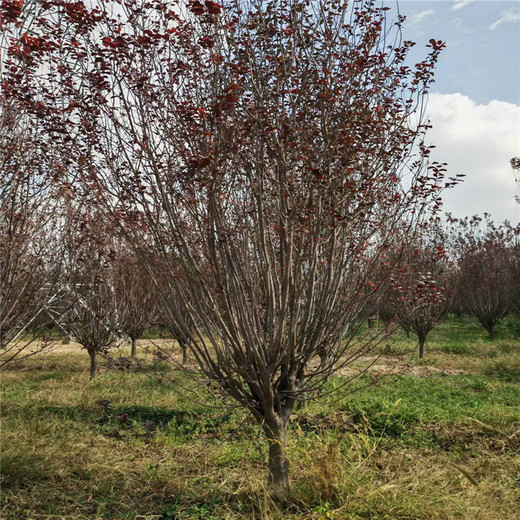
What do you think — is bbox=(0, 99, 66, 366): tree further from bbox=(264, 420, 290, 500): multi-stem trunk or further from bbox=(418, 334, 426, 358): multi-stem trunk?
bbox=(418, 334, 426, 358): multi-stem trunk

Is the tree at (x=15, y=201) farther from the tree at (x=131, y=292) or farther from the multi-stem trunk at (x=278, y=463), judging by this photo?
the tree at (x=131, y=292)

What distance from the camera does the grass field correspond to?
380 centimetres

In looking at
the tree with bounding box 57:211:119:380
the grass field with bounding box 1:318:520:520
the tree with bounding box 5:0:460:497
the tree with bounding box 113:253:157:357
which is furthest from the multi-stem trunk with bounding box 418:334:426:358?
the tree with bounding box 5:0:460:497

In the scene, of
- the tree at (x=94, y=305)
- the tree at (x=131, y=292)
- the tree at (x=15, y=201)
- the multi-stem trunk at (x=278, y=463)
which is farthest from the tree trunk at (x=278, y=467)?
the tree at (x=131, y=292)

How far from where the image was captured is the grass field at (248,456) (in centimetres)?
380

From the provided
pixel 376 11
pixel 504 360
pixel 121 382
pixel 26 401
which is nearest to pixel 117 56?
pixel 376 11

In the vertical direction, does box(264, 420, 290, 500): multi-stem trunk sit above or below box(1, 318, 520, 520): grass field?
above

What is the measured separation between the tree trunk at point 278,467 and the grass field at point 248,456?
0.10 meters

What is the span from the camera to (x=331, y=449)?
395 cm

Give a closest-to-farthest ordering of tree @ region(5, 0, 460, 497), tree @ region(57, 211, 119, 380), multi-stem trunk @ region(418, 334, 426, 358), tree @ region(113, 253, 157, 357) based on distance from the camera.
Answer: tree @ region(5, 0, 460, 497)
tree @ region(57, 211, 119, 380)
tree @ region(113, 253, 157, 357)
multi-stem trunk @ region(418, 334, 426, 358)

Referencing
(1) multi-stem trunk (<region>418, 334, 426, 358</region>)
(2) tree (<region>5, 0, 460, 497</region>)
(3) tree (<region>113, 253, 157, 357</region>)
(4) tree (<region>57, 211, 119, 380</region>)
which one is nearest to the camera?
(2) tree (<region>5, 0, 460, 497</region>)

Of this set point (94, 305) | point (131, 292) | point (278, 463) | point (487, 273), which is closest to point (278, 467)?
point (278, 463)

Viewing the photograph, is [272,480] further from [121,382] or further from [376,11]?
[121,382]

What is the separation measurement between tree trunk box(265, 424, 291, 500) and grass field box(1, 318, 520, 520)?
0.10 metres
